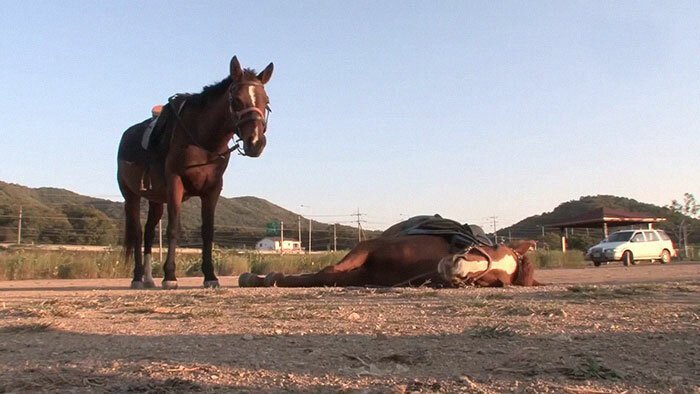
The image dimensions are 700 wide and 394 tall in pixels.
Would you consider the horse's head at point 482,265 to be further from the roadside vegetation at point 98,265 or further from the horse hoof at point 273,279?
the roadside vegetation at point 98,265

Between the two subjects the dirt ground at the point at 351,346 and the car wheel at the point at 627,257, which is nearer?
the dirt ground at the point at 351,346

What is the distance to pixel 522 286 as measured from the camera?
6.97 m

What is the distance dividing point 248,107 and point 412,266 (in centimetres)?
237

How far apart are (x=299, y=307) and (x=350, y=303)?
18.8 inches

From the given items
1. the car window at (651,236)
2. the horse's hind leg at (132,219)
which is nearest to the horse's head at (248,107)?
the horse's hind leg at (132,219)

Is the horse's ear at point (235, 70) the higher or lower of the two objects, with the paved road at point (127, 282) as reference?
higher

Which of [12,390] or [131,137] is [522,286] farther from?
[12,390]

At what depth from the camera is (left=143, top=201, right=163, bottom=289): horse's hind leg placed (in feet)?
26.4

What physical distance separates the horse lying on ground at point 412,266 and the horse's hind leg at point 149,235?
198 centimetres

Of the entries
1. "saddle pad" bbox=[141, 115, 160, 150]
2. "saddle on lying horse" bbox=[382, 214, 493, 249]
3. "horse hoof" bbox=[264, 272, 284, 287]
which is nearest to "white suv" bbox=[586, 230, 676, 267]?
"saddle on lying horse" bbox=[382, 214, 493, 249]

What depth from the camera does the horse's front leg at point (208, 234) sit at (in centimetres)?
732

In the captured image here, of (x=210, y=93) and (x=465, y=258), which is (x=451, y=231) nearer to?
(x=465, y=258)

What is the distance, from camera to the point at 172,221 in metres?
6.98

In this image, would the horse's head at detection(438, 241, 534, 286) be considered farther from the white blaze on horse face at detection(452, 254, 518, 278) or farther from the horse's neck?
the horse's neck
